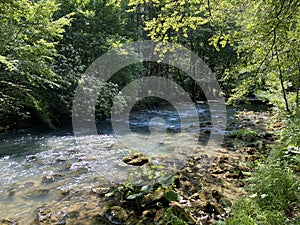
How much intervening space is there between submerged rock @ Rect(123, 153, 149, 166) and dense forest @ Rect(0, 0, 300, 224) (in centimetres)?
251

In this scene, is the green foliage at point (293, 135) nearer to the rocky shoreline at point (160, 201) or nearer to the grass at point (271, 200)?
the grass at point (271, 200)

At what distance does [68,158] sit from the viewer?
675 cm

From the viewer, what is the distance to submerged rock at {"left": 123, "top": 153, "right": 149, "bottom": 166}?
600cm

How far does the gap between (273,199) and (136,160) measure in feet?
10.9

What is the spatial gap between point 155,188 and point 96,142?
499 centimetres

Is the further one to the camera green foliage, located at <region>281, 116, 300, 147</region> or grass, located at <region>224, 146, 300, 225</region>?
green foliage, located at <region>281, 116, 300, 147</region>

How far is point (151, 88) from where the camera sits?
22219 millimetres

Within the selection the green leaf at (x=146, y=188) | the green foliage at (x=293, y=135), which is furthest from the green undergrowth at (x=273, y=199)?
the green leaf at (x=146, y=188)

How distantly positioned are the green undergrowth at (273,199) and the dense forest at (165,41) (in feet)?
0.05

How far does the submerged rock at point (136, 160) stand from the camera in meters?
6.00

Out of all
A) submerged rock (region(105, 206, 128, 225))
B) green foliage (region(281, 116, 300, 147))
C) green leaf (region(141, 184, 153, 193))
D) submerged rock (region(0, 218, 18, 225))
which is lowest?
submerged rock (region(0, 218, 18, 225))

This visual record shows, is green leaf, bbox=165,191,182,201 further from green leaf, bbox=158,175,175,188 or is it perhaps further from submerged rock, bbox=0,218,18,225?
submerged rock, bbox=0,218,18,225

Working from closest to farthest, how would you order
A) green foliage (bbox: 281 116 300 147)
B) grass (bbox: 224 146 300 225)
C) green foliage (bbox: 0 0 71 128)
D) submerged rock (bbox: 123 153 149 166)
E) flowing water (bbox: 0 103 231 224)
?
1. grass (bbox: 224 146 300 225)
2. flowing water (bbox: 0 103 231 224)
3. green foliage (bbox: 281 116 300 147)
4. submerged rock (bbox: 123 153 149 166)
5. green foliage (bbox: 0 0 71 128)

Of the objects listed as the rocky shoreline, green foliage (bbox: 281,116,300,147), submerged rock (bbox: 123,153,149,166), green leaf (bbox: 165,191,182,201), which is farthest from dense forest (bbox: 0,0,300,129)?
submerged rock (bbox: 123,153,149,166)
